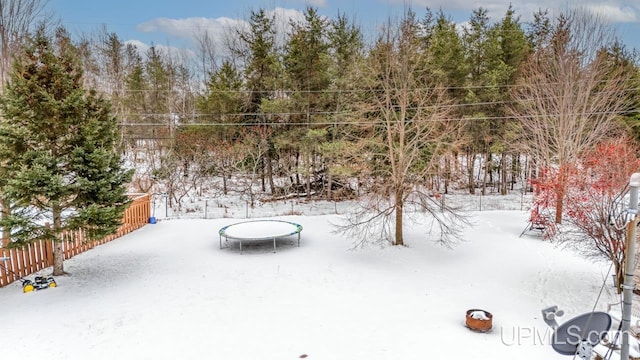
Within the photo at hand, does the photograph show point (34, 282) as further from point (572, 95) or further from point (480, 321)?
point (572, 95)

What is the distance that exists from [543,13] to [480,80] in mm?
8165

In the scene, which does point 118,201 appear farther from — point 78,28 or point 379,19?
point 78,28

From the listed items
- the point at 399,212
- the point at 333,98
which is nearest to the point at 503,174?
the point at 333,98

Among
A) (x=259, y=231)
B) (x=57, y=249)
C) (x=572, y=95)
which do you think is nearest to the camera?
(x=57, y=249)

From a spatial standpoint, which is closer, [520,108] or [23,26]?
[23,26]

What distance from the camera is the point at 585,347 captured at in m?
3.74

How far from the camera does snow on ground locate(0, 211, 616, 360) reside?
6.30 m

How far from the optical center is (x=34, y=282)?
27.6ft

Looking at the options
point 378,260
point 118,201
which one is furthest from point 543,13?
point 118,201

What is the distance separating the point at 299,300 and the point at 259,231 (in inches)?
182

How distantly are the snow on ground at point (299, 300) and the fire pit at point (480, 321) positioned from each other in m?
0.13

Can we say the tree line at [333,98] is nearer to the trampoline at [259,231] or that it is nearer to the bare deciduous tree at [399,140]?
the bare deciduous tree at [399,140]

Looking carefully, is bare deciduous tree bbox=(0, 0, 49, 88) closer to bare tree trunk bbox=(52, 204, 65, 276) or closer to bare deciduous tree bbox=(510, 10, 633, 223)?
bare tree trunk bbox=(52, 204, 65, 276)

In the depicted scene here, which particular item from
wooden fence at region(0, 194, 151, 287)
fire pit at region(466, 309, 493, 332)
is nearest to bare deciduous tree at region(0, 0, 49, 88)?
wooden fence at region(0, 194, 151, 287)
